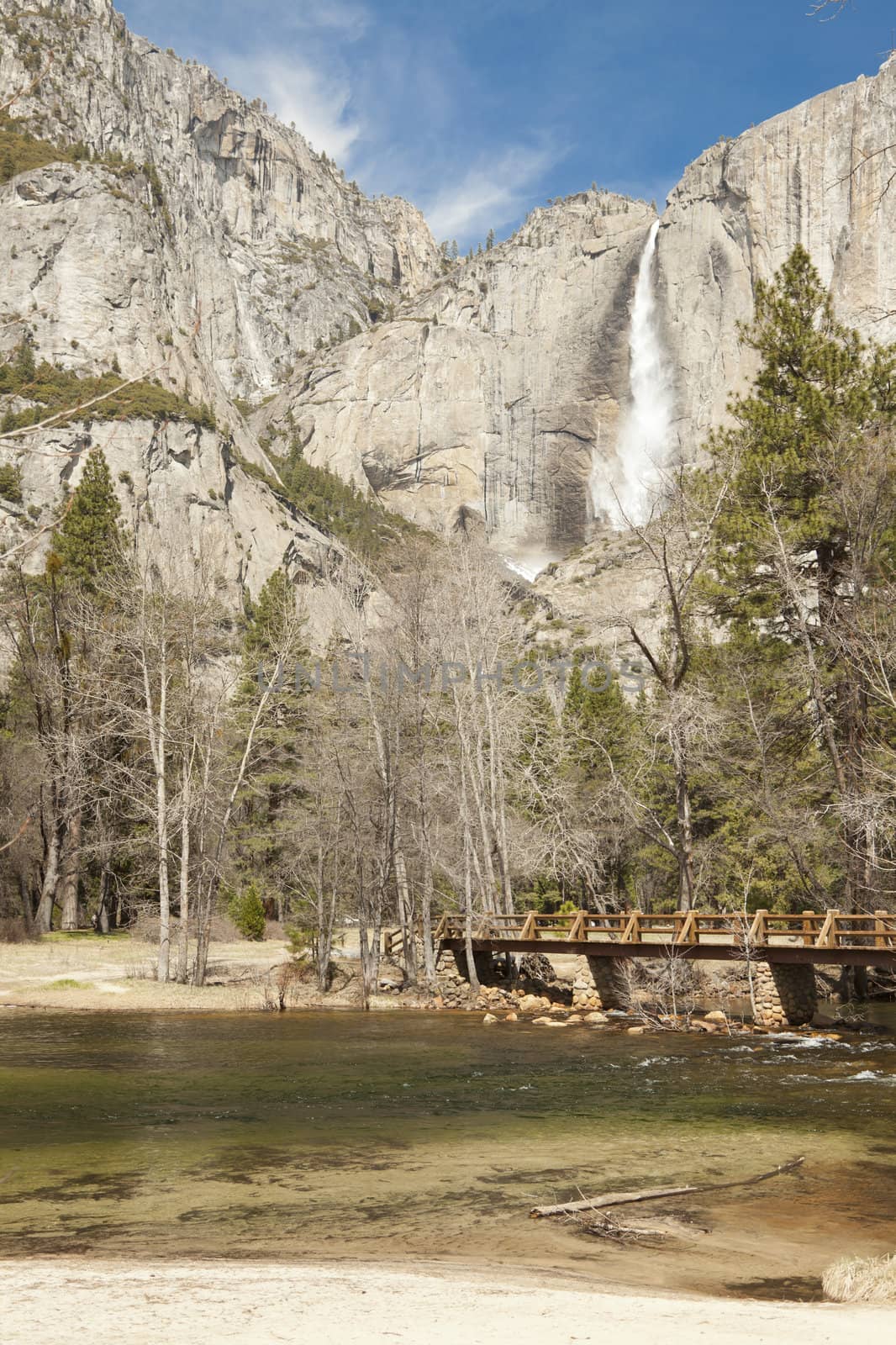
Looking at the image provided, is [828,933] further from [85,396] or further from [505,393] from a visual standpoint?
[505,393]

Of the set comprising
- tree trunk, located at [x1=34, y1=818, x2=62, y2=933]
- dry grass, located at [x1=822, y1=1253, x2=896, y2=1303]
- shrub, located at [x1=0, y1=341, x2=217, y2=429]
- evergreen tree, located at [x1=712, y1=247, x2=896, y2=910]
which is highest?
shrub, located at [x1=0, y1=341, x2=217, y2=429]

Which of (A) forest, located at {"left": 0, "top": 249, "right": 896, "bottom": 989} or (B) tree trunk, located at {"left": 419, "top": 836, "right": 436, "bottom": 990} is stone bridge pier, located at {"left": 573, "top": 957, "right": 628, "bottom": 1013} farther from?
(B) tree trunk, located at {"left": 419, "top": 836, "right": 436, "bottom": 990}

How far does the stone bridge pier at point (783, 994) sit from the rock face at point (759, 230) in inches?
3257

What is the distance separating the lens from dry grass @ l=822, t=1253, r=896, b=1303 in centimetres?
674

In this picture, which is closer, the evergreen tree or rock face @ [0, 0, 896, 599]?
the evergreen tree

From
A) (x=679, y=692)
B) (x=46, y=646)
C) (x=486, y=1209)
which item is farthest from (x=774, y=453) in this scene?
(x=46, y=646)

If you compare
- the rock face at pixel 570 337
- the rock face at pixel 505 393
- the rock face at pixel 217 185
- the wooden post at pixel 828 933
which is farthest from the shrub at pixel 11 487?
the rock face at pixel 505 393

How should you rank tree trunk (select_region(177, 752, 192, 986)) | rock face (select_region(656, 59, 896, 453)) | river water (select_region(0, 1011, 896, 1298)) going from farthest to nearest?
rock face (select_region(656, 59, 896, 453)), tree trunk (select_region(177, 752, 192, 986)), river water (select_region(0, 1011, 896, 1298))

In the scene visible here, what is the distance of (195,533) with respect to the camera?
78.8 m

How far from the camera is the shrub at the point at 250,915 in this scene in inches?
1522

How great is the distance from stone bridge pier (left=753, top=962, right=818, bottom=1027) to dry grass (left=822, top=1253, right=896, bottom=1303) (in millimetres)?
16957

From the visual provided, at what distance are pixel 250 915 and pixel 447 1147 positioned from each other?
27637 millimetres

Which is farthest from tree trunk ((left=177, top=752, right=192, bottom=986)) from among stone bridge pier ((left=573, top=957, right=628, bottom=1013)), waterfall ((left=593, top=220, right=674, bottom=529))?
waterfall ((left=593, top=220, right=674, bottom=529))

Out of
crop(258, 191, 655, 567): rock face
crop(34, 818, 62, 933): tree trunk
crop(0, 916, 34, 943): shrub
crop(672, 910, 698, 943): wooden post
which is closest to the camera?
crop(672, 910, 698, 943): wooden post
